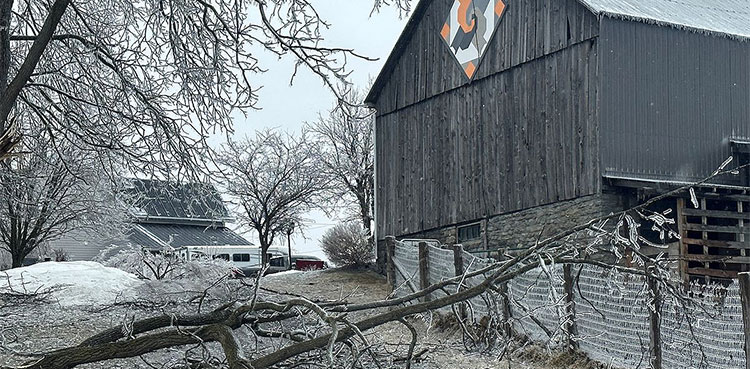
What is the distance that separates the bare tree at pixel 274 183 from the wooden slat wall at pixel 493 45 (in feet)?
41.8

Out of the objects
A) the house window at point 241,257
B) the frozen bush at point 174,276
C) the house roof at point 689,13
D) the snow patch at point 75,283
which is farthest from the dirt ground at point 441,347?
the house window at point 241,257

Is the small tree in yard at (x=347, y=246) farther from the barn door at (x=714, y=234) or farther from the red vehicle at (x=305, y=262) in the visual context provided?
the barn door at (x=714, y=234)

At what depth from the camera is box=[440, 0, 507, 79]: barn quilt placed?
2170 cm

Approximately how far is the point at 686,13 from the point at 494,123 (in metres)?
4.43

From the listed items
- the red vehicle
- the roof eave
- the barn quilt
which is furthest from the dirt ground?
the red vehicle

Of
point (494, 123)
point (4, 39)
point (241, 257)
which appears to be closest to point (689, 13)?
point (494, 123)

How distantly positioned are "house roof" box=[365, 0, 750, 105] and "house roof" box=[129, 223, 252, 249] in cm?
2686

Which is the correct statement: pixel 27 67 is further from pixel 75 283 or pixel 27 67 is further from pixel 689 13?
pixel 689 13

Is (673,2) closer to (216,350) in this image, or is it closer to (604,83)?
(604,83)

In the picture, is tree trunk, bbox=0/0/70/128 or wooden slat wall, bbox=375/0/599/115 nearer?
tree trunk, bbox=0/0/70/128

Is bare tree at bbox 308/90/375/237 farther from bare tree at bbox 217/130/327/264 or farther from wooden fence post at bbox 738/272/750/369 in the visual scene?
wooden fence post at bbox 738/272/750/369

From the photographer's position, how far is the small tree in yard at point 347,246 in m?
30.4

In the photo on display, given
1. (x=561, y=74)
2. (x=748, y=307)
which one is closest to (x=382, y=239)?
(x=561, y=74)

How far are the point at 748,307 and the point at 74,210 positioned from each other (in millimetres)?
22745
